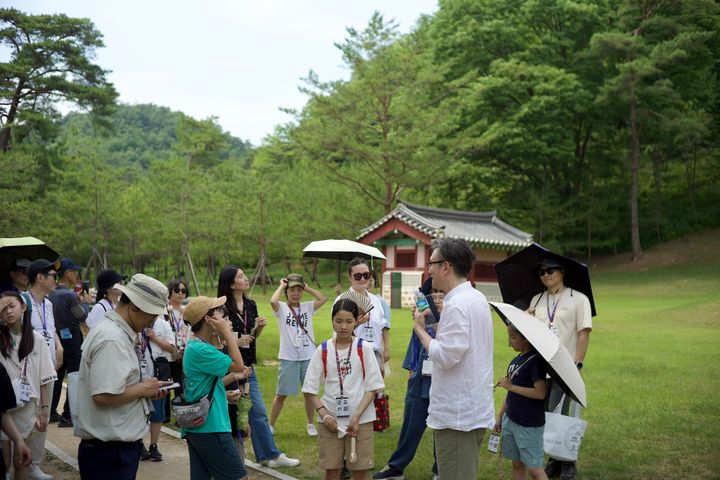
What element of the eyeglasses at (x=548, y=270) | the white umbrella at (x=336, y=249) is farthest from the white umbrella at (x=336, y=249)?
the eyeglasses at (x=548, y=270)

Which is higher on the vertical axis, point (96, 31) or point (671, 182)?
point (96, 31)

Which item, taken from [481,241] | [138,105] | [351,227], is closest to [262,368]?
[481,241]

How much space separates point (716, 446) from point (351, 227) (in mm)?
25185

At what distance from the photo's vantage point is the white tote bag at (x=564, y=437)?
4.64 metres

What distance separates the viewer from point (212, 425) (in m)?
4.00

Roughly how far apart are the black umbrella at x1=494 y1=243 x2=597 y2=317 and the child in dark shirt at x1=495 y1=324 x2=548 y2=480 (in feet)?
3.96

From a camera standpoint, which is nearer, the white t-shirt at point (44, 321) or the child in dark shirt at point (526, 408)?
the child in dark shirt at point (526, 408)

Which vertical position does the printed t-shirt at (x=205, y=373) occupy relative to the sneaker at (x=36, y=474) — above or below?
above

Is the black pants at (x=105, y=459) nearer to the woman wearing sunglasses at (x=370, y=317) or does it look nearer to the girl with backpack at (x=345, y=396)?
the girl with backpack at (x=345, y=396)

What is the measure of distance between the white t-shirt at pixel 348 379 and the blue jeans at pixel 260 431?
1375 millimetres

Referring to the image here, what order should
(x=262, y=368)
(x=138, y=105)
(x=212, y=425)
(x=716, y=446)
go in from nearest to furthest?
(x=212, y=425)
(x=716, y=446)
(x=262, y=368)
(x=138, y=105)

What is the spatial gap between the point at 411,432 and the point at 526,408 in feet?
4.61

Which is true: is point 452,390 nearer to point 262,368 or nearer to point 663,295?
point 262,368

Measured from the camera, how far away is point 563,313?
225 inches
